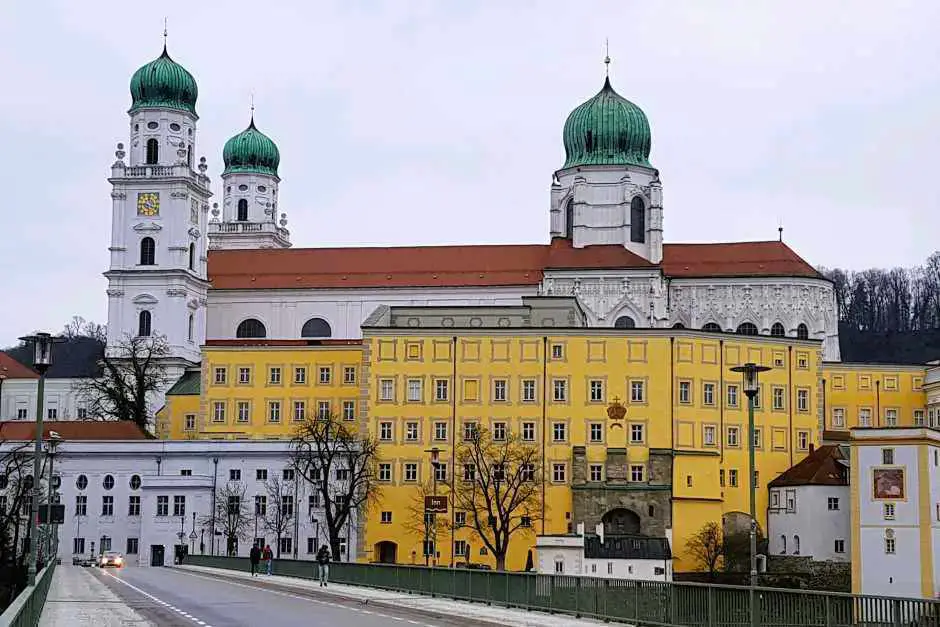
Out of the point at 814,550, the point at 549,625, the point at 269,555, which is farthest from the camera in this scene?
the point at 814,550

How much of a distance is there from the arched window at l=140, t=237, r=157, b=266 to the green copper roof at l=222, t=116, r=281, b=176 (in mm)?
36934

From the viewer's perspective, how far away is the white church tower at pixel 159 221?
411ft

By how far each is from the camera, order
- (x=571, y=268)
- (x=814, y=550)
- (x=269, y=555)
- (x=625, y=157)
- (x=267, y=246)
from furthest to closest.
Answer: (x=267, y=246), (x=625, y=157), (x=571, y=268), (x=814, y=550), (x=269, y=555)

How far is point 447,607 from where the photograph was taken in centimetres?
3919

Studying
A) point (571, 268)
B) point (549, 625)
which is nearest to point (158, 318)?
point (571, 268)

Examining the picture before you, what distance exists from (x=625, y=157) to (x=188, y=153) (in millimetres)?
36361

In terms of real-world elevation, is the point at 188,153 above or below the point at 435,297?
above

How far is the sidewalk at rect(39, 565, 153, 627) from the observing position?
31422mm

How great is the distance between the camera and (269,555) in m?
66.2

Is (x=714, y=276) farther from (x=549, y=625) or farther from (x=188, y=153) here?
(x=549, y=625)

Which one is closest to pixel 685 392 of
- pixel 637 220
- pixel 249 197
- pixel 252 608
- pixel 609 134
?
pixel 637 220

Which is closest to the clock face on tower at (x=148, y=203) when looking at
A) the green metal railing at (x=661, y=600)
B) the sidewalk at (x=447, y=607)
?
the sidewalk at (x=447, y=607)

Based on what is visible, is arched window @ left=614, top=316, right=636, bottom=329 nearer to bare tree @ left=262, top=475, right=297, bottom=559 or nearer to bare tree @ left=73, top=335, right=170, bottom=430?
bare tree @ left=262, top=475, right=297, bottom=559

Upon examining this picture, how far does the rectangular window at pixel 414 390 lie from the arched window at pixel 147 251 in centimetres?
3731
